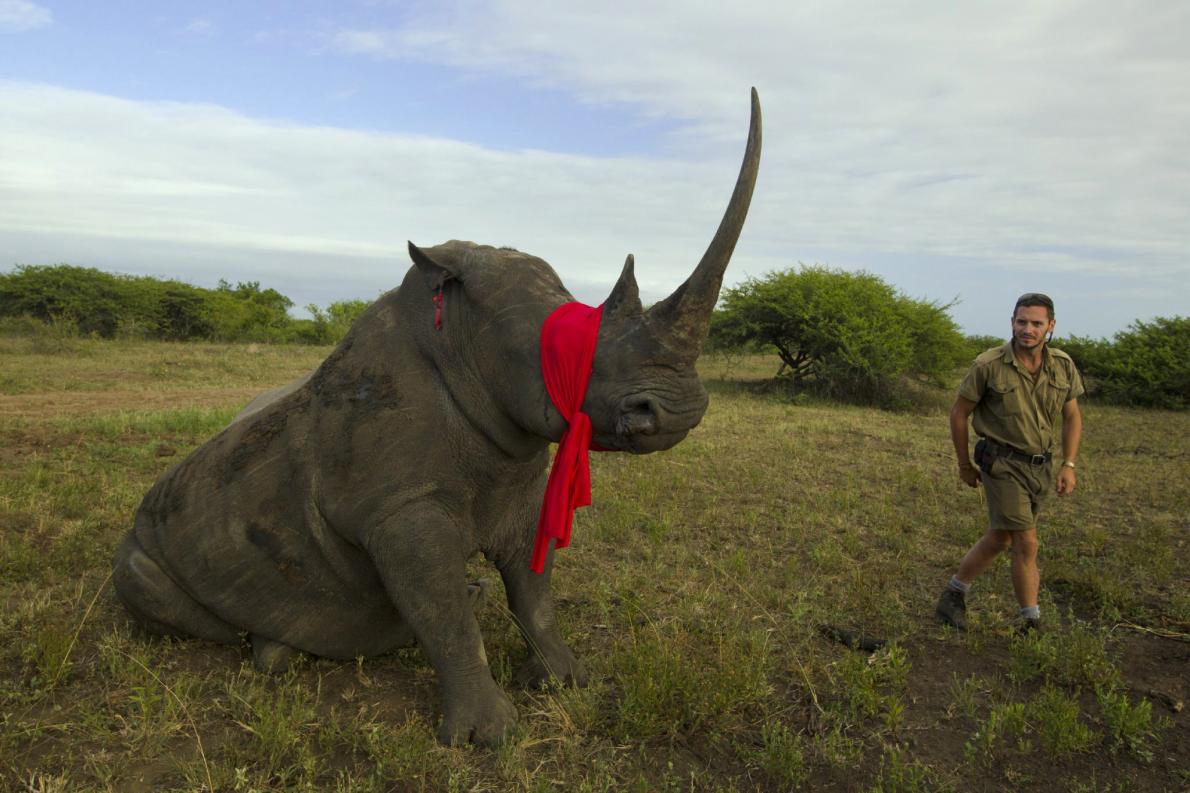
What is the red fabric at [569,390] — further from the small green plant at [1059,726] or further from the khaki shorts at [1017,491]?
the khaki shorts at [1017,491]

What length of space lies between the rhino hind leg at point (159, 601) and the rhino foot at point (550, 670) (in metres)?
1.24

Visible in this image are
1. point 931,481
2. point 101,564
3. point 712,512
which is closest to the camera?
point 101,564

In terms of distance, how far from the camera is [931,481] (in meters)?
7.89

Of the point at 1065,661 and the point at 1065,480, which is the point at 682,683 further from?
the point at 1065,480

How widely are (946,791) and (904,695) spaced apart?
2.44ft

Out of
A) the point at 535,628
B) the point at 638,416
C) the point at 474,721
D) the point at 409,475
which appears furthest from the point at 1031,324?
the point at 474,721

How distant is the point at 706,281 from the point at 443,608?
154 cm

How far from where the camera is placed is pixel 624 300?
105 inches

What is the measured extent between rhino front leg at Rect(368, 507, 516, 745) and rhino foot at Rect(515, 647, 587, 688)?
43 cm

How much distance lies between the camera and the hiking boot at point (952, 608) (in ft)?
14.4

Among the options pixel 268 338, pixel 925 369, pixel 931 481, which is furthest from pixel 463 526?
pixel 268 338

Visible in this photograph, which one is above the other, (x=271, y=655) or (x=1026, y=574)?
(x=1026, y=574)

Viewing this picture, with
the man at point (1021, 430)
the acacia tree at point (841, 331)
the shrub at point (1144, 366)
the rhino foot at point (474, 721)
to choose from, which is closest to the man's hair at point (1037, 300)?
the man at point (1021, 430)

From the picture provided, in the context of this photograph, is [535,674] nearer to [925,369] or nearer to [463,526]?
[463,526]
